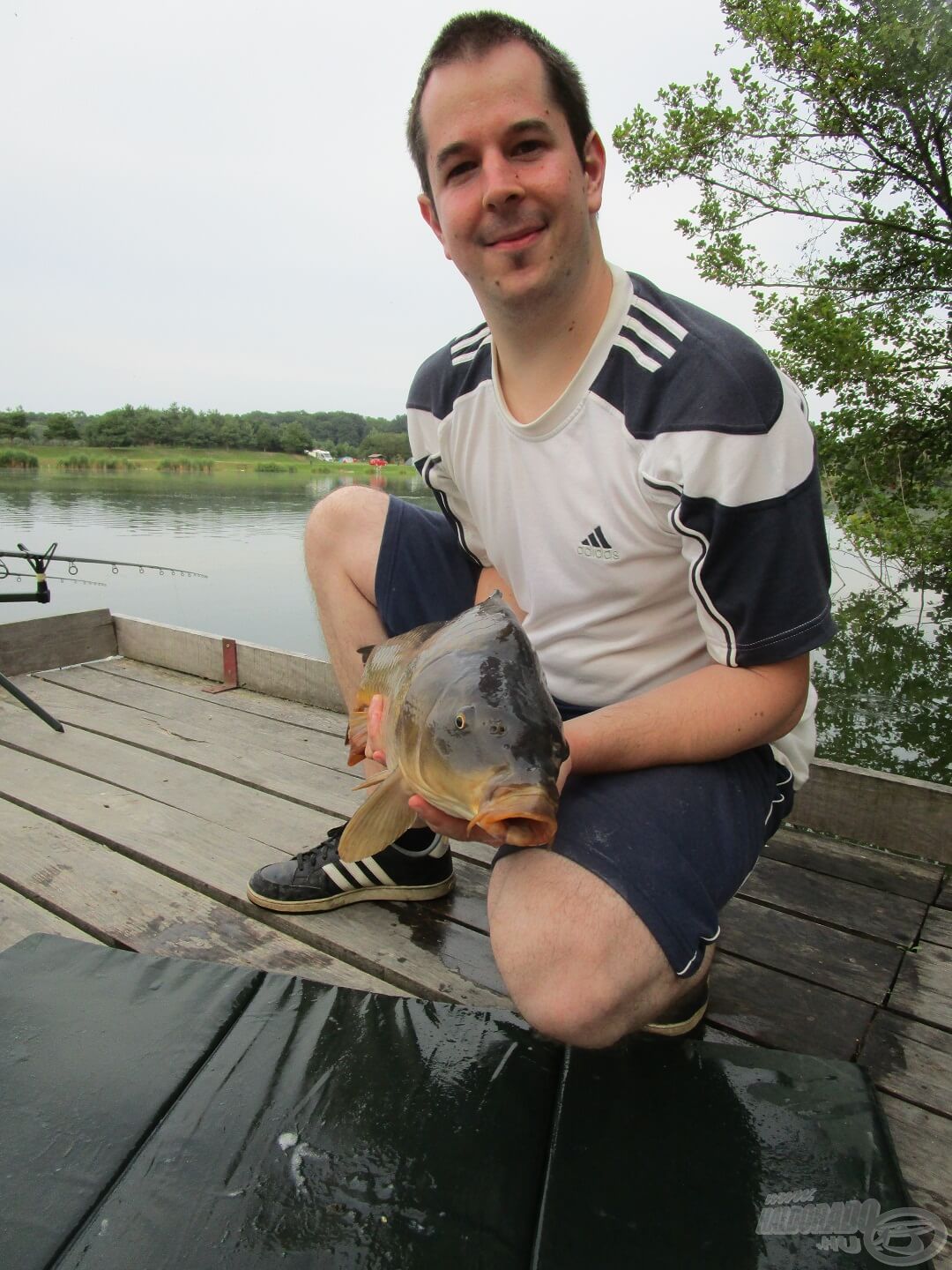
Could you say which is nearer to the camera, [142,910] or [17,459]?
[142,910]

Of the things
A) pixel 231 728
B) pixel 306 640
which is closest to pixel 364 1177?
pixel 231 728

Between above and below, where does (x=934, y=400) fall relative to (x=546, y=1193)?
above

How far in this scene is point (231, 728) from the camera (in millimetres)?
3225

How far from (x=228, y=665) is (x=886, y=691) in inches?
224

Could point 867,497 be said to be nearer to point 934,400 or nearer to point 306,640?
point 934,400

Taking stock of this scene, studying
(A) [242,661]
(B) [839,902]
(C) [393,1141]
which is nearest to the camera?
(C) [393,1141]

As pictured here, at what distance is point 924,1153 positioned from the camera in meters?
1.36

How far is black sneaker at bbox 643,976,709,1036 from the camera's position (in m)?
1.55

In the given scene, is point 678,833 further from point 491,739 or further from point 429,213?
point 429,213

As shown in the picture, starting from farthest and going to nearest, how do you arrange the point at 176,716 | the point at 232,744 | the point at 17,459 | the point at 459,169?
the point at 17,459 → the point at 176,716 → the point at 232,744 → the point at 459,169

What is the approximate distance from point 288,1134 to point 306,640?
8072 mm

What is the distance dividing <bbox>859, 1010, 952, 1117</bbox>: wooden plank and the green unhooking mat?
0.16 m

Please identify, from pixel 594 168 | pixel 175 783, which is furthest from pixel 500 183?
pixel 175 783

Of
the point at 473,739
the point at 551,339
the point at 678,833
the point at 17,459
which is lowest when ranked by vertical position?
the point at 17,459
